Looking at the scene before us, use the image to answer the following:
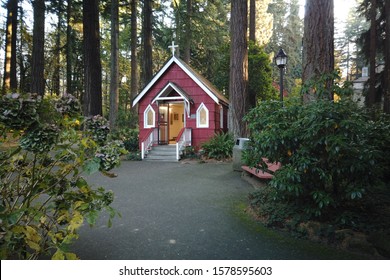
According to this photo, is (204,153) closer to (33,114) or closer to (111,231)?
(111,231)

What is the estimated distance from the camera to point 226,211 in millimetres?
4719

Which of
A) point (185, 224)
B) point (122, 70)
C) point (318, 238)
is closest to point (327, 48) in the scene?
point (318, 238)

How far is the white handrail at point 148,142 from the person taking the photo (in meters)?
12.8

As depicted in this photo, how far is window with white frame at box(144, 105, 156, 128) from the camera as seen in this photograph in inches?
587

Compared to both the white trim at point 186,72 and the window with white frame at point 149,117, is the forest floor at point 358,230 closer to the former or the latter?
the white trim at point 186,72

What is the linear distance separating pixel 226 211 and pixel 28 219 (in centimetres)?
322

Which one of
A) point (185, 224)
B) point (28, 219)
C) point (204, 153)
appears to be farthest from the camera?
point (204, 153)

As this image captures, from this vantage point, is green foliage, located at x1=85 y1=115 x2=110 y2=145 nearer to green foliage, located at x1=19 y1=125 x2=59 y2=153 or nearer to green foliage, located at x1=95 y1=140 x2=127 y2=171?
green foliage, located at x1=95 y1=140 x2=127 y2=171

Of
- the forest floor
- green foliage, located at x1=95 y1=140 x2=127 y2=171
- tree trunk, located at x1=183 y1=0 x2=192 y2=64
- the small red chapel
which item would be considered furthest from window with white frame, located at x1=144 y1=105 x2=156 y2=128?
green foliage, located at x1=95 y1=140 x2=127 y2=171

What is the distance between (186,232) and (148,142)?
1021 centimetres

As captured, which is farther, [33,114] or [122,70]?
[122,70]

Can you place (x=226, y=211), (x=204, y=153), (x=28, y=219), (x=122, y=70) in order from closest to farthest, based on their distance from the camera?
Answer: (x=28, y=219) → (x=226, y=211) → (x=204, y=153) → (x=122, y=70)

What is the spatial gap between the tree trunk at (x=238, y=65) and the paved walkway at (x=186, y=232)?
6.03 meters

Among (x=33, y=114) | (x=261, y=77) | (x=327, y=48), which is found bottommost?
(x=33, y=114)
